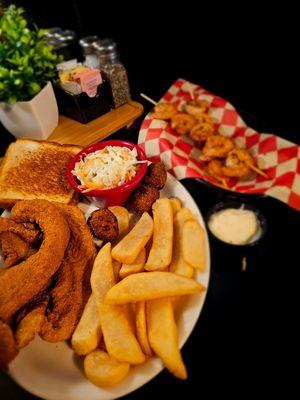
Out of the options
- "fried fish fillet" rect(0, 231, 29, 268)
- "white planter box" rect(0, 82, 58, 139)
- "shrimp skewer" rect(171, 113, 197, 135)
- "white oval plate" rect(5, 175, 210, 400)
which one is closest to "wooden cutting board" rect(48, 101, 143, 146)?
"white planter box" rect(0, 82, 58, 139)

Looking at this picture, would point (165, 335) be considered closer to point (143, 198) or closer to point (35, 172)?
point (143, 198)

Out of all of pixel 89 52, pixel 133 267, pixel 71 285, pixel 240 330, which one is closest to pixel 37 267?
pixel 71 285

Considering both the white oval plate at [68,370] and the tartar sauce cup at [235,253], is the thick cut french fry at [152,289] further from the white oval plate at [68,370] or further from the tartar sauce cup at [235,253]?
the tartar sauce cup at [235,253]

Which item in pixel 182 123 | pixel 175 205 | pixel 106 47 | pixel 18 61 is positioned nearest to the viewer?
pixel 175 205

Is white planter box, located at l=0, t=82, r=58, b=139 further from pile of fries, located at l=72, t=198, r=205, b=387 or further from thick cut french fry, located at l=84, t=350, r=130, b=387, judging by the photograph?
thick cut french fry, located at l=84, t=350, r=130, b=387

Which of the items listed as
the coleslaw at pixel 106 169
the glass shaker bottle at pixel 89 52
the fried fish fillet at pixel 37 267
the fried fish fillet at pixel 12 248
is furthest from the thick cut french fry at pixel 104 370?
the glass shaker bottle at pixel 89 52
